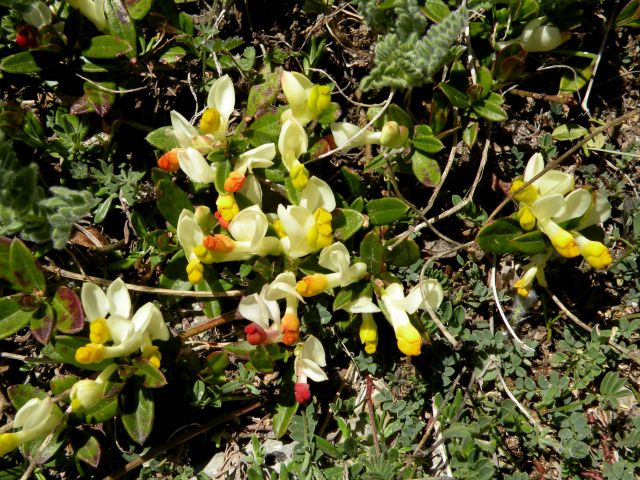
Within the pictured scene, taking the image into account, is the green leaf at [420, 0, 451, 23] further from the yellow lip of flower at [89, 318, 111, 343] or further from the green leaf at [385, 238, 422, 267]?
the yellow lip of flower at [89, 318, 111, 343]

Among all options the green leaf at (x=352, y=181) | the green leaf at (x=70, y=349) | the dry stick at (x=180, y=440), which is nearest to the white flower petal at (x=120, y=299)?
the green leaf at (x=70, y=349)

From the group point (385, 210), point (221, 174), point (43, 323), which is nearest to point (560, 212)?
point (385, 210)

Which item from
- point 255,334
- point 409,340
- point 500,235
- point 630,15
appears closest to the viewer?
point 409,340

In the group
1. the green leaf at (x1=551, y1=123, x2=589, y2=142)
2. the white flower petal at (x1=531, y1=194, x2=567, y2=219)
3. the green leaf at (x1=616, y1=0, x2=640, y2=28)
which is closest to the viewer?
the white flower petal at (x1=531, y1=194, x2=567, y2=219)

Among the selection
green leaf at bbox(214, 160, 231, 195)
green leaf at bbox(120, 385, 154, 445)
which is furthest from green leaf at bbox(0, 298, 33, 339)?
green leaf at bbox(214, 160, 231, 195)

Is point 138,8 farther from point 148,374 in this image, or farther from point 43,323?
point 148,374
